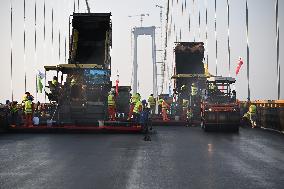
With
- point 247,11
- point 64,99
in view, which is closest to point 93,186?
point 64,99

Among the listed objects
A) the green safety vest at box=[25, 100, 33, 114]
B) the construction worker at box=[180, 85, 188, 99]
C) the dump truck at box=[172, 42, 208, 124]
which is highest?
the dump truck at box=[172, 42, 208, 124]

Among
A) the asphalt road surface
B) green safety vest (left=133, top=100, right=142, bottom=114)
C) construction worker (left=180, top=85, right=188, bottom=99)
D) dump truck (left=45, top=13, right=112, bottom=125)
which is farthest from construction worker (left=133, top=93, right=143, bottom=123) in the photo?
construction worker (left=180, top=85, right=188, bottom=99)

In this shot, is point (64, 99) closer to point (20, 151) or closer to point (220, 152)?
point (20, 151)

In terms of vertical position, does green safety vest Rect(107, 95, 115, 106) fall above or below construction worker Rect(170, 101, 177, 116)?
above

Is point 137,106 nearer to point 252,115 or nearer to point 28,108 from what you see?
point 28,108

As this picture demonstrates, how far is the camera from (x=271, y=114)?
23250 millimetres

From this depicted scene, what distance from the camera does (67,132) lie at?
805 inches

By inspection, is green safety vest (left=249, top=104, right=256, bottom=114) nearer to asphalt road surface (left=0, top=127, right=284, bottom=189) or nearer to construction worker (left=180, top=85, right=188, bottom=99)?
construction worker (left=180, top=85, right=188, bottom=99)

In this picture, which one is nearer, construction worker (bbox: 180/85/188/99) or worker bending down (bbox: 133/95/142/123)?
worker bending down (bbox: 133/95/142/123)

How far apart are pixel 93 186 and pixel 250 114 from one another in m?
19.8

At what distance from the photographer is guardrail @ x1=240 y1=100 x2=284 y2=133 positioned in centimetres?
2145

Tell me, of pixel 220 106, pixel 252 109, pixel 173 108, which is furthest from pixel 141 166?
pixel 173 108

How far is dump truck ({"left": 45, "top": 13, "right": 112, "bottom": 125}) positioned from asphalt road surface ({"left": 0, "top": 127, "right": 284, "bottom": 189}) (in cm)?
673

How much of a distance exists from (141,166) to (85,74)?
42.5 ft
